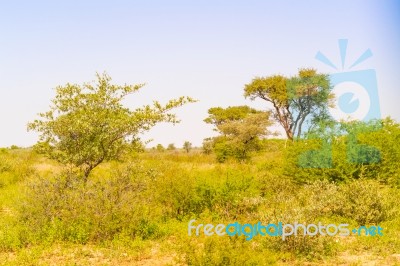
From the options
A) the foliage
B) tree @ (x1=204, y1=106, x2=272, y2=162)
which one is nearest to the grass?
the foliage

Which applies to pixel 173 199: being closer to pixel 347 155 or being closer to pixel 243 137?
pixel 347 155

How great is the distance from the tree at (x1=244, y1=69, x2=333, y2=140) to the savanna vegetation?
23.1m

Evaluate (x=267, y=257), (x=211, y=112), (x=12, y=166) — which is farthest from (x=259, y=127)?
(x=267, y=257)

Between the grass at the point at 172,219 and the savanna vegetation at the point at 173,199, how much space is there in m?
0.03

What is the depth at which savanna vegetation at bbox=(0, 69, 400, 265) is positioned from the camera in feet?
29.0

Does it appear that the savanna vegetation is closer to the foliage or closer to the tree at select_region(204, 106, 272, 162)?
the foliage

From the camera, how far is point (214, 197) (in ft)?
41.1

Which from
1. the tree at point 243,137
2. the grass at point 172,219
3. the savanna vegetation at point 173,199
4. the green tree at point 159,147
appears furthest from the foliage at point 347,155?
the green tree at point 159,147

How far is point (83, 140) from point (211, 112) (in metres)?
39.9

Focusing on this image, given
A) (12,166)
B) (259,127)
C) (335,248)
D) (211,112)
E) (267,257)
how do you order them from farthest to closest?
(211,112), (259,127), (12,166), (335,248), (267,257)

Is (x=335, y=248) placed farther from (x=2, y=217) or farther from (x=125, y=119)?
(x=2, y=217)

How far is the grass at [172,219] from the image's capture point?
8539 mm

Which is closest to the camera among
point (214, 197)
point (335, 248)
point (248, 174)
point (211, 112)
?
point (335, 248)

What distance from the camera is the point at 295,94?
1561 inches
